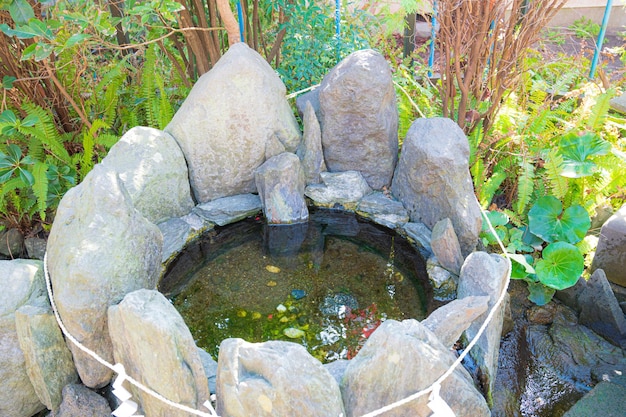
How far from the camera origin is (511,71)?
396cm

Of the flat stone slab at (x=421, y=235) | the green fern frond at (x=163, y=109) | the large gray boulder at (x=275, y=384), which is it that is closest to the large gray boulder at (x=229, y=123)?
the green fern frond at (x=163, y=109)

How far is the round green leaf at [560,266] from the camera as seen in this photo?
3.07 metres

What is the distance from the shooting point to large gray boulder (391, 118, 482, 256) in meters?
3.18

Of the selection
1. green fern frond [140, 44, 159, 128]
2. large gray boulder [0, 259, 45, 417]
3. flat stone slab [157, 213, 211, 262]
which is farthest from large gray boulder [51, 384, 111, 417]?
green fern frond [140, 44, 159, 128]

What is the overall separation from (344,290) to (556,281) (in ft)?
4.12

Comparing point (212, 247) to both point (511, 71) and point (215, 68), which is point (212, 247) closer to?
point (215, 68)

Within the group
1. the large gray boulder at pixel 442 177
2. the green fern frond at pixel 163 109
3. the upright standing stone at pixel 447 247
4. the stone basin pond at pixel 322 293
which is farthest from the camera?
the green fern frond at pixel 163 109

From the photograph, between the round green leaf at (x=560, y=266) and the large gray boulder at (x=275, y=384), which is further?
the round green leaf at (x=560, y=266)

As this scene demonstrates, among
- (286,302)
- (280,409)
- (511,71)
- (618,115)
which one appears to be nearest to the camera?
(280,409)

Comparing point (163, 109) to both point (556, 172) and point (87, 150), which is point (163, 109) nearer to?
point (87, 150)

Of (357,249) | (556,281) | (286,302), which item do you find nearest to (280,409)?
(286,302)

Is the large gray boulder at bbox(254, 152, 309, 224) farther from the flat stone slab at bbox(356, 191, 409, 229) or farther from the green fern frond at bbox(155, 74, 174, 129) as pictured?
the green fern frond at bbox(155, 74, 174, 129)

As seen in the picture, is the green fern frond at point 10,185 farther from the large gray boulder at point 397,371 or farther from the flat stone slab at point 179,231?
the large gray boulder at point 397,371

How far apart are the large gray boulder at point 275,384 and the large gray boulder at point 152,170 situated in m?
1.57
